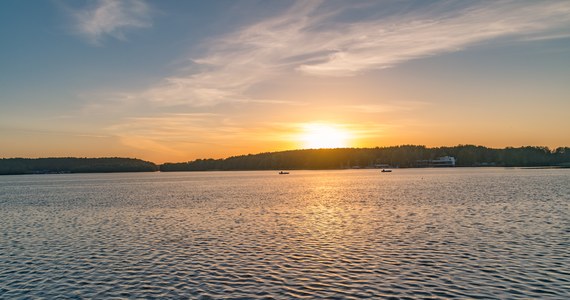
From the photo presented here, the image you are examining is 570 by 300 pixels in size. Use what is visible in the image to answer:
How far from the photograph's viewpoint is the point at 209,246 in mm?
38469

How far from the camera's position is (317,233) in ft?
147

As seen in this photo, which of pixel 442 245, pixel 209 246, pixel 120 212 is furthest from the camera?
pixel 120 212

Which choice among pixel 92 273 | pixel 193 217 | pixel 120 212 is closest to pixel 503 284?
pixel 92 273

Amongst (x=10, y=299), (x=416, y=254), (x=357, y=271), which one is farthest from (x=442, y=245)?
(x=10, y=299)

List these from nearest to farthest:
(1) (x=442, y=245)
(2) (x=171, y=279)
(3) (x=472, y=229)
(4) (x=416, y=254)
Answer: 1. (2) (x=171, y=279)
2. (4) (x=416, y=254)
3. (1) (x=442, y=245)
4. (3) (x=472, y=229)

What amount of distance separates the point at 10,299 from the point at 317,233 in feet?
91.9

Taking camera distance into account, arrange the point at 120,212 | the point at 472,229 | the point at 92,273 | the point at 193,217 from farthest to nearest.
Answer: the point at 120,212 → the point at 193,217 → the point at 472,229 → the point at 92,273

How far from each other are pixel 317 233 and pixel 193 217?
23879 millimetres

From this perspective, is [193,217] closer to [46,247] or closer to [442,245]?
[46,247]

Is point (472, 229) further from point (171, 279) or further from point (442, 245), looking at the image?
A: point (171, 279)

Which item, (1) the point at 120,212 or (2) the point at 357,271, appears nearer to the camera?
(2) the point at 357,271

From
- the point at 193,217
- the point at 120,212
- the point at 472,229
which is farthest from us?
the point at 120,212

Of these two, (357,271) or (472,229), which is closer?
(357,271)

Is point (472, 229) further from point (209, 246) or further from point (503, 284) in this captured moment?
point (209, 246)
